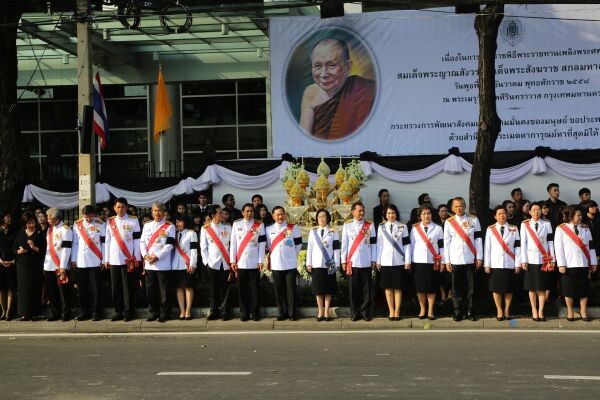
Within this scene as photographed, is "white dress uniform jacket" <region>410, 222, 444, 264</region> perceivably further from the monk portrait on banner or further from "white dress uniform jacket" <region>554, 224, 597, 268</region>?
the monk portrait on banner

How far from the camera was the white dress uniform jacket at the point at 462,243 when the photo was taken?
14.2 metres

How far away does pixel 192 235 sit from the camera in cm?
1496

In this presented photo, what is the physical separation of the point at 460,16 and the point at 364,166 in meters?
3.98

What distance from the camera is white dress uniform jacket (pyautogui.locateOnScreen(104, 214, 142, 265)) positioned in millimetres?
14961

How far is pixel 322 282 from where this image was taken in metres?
14.5

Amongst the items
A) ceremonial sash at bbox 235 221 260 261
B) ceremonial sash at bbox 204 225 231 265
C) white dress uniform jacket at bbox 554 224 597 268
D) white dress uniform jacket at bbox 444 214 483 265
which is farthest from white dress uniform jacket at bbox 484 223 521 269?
ceremonial sash at bbox 204 225 231 265

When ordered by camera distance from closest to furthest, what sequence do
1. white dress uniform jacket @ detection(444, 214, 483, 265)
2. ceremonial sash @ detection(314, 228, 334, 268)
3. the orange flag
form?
white dress uniform jacket @ detection(444, 214, 483, 265)
ceremonial sash @ detection(314, 228, 334, 268)
the orange flag

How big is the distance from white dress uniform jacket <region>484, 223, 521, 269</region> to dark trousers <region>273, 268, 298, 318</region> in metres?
3.01

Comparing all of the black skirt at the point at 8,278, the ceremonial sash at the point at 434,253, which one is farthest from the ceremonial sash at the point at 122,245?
the ceremonial sash at the point at 434,253

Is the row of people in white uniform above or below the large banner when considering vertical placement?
below

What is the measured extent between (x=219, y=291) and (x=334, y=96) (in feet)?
24.3

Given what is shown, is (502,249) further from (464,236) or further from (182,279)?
(182,279)

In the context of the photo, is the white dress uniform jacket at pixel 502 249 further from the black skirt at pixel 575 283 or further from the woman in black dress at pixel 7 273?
the woman in black dress at pixel 7 273

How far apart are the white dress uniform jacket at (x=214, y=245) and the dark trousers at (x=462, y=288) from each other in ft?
12.0
